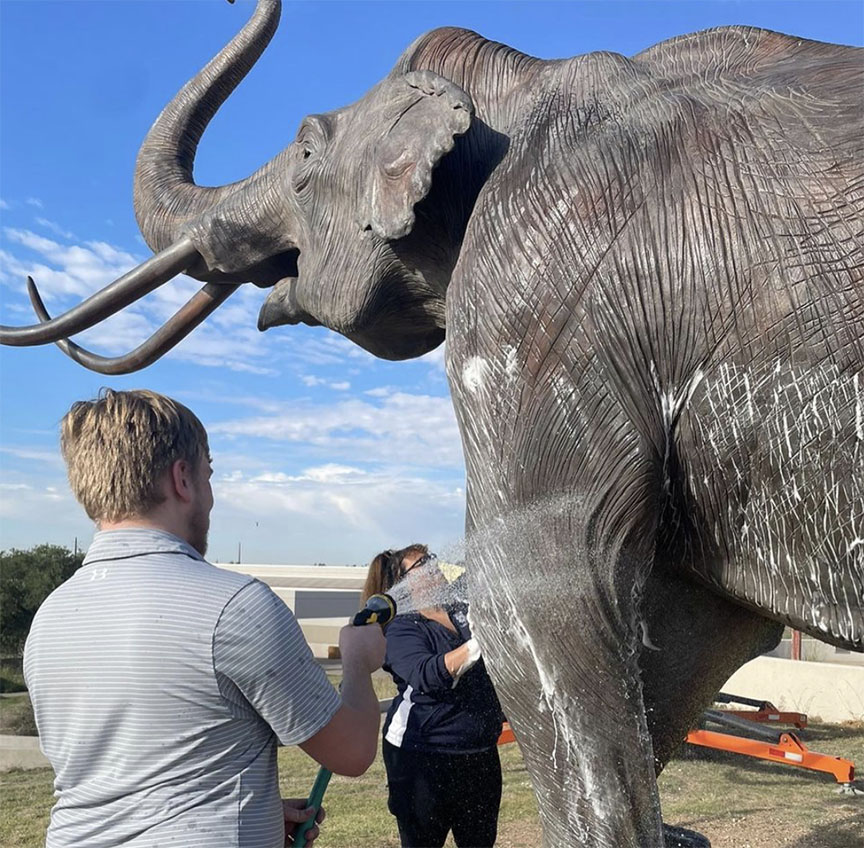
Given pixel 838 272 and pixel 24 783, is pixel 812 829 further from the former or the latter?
pixel 24 783

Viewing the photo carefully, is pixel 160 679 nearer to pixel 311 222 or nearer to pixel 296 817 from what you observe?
pixel 296 817

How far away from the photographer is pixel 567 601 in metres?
1.73

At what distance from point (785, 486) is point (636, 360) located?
0.32 meters

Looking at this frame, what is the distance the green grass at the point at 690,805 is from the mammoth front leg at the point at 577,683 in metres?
3.02

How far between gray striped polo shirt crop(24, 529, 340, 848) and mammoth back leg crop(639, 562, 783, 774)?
825 millimetres

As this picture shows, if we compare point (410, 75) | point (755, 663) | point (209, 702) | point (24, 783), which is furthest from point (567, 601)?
point (755, 663)

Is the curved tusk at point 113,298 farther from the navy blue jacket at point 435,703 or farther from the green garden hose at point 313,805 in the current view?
the green garden hose at point 313,805

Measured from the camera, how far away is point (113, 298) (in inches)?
103

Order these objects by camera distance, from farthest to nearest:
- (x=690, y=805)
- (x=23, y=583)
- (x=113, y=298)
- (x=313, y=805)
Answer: (x=23, y=583), (x=690, y=805), (x=113, y=298), (x=313, y=805)

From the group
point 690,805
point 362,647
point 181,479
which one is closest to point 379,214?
point 181,479

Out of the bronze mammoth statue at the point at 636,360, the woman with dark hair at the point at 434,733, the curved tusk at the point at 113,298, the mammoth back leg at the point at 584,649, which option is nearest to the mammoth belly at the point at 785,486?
the bronze mammoth statue at the point at 636,360

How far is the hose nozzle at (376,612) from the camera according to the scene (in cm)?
182

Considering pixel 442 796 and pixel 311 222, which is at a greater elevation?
pixel 311 222

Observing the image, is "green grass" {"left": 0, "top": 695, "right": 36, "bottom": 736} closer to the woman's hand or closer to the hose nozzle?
the woman's hand
